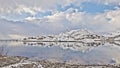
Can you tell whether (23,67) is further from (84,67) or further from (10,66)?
(84,67)

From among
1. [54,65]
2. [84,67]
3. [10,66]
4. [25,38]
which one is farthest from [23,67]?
[25,38]

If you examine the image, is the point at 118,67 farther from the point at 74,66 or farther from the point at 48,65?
the point at 48,65

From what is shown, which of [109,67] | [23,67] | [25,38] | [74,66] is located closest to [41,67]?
[23,67]

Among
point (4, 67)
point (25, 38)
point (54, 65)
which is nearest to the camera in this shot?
point (4, 67)

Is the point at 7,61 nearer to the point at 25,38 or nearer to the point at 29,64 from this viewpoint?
the point at 29,64

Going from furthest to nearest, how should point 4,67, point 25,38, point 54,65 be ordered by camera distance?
1. point 25,38
2. point 54,65
3. point 4,67

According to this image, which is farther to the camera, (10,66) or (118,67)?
(118,67)

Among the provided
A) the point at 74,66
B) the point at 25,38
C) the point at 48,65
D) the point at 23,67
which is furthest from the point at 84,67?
the point at 25,38

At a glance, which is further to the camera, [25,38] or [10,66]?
[25,38]
